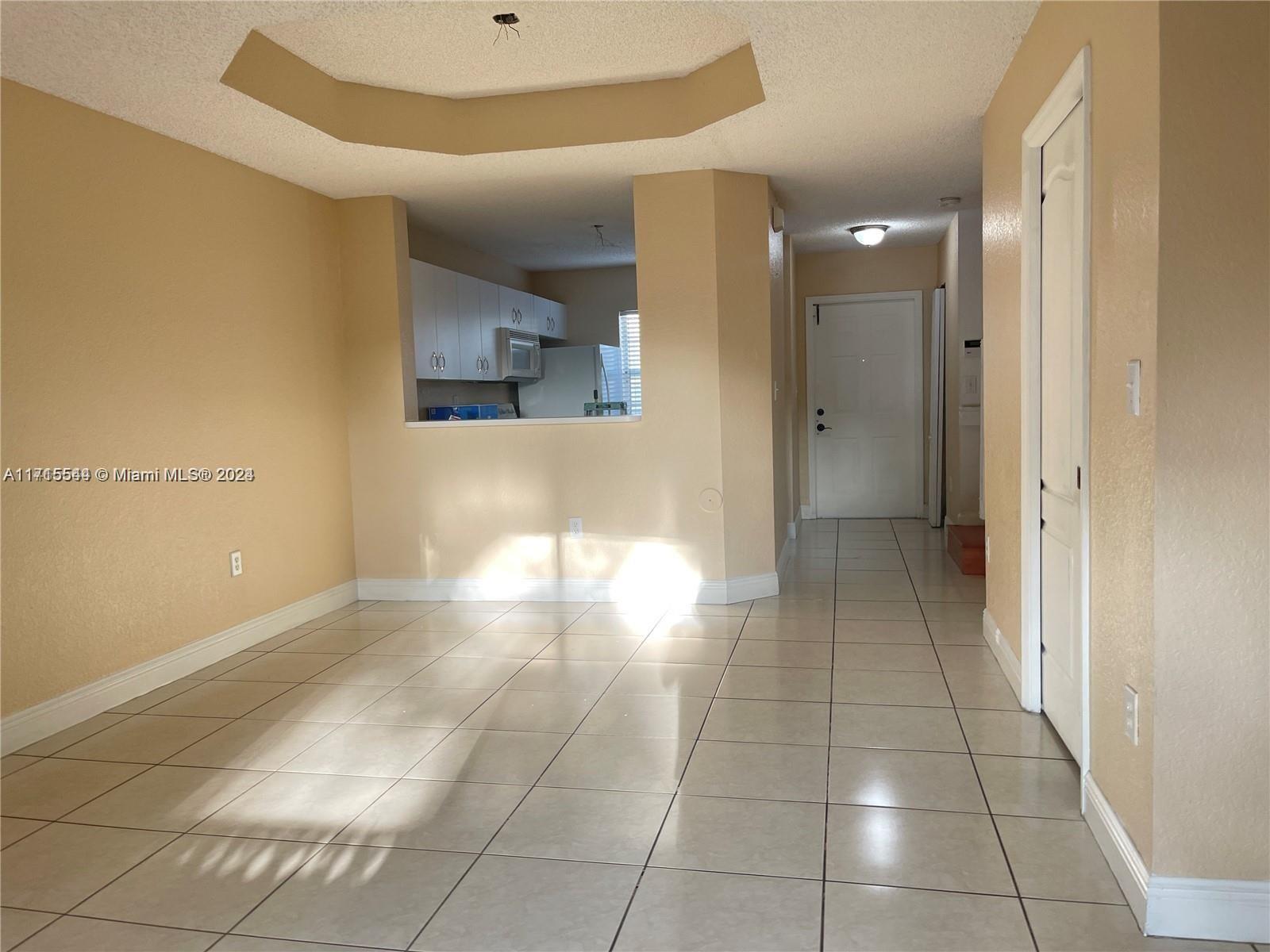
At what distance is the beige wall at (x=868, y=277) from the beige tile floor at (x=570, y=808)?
3951 millimetres

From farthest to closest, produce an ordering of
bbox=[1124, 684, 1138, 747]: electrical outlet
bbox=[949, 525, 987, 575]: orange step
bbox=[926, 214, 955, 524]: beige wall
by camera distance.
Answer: bbox=[926, 214, 955, 524]: beige wall < bbox=[949, 525, 987, 575]: orange step < bbox=[1124, 684, 1138, 747]: electrical outlet

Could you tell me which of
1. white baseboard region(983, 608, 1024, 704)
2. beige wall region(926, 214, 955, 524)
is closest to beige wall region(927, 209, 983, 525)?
beige wall region(926, 214, 955, 524)

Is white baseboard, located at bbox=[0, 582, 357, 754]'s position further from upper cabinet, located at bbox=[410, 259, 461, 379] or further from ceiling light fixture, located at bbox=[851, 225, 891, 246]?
ceiling light fixture, located at bbox=[851, 225, 891, 246]

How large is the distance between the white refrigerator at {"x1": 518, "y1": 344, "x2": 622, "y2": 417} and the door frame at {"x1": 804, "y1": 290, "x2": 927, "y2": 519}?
72.3 inches

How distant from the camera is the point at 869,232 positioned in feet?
20.5

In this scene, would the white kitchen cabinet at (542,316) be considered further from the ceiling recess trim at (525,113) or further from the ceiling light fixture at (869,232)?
the ceiling recess trim at (525,113)

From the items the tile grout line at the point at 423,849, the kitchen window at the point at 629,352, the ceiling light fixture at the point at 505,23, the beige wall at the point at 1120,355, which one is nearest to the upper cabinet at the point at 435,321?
the ceiling light fixture at the point at 505,23

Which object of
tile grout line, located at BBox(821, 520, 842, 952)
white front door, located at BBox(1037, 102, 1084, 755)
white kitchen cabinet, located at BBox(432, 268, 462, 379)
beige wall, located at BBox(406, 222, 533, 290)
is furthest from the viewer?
beige wall, located at BBox(406, 222, 533, 290)

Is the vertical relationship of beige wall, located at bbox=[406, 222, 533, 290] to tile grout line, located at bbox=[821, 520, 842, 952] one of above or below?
above

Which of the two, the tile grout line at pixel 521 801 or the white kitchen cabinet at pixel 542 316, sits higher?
the white kitchen cabinet at pixel 542 316

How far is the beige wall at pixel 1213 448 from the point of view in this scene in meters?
1.70

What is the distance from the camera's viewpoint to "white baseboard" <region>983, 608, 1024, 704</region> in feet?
10.5

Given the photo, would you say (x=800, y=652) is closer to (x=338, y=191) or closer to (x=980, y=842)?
(x=980, y=842)

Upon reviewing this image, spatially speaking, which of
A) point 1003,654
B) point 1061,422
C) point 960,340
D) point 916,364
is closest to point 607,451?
point 1003,654
